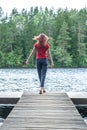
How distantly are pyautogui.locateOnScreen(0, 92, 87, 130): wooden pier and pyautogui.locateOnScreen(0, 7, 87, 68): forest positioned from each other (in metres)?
64.3

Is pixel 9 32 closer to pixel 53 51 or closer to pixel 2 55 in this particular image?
pixel 2 55

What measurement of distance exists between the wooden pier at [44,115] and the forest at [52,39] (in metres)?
64.3

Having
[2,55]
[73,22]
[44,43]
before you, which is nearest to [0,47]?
[2,55]

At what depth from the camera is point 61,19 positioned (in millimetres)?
77062

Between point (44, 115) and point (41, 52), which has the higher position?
point (41, 52)

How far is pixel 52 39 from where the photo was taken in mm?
73312

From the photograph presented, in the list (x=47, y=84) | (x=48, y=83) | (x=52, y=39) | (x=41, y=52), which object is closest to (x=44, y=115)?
(x=41, y=52)

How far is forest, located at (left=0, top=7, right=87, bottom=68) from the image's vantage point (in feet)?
241

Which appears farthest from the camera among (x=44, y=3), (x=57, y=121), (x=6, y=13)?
(x=44, y=3)

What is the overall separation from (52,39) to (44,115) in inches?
2647

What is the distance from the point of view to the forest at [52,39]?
241 feet

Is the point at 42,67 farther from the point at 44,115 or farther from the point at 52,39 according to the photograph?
the point at 52,39

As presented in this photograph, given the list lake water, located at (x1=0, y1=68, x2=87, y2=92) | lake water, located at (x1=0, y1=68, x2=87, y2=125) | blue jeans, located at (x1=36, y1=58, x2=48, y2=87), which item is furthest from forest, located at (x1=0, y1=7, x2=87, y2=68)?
blue jeans, located at (x1=36, y1=58, x2=48, y2=87)

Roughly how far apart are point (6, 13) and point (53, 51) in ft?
71.4
